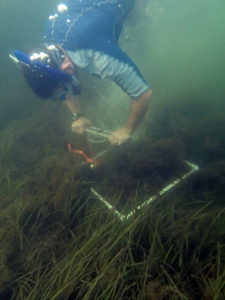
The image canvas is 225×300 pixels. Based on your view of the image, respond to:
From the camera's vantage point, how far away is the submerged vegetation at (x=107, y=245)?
1887mm

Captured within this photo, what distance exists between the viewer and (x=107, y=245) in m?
2.20

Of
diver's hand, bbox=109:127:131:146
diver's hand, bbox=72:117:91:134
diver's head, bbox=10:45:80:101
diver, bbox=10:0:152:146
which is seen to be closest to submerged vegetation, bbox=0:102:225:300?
diver's hand, bbox=72:117:91:134

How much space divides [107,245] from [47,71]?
76.2 inches

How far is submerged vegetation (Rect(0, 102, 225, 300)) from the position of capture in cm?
189

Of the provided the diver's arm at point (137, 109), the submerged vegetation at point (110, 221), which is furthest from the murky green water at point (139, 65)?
the diver's arm at point (137, 109)

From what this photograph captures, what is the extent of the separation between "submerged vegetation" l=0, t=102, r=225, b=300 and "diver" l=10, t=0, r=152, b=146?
3.86 feet

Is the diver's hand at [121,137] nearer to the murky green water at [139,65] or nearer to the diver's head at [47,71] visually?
the diver's head at [47,71]

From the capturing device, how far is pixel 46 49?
286cm

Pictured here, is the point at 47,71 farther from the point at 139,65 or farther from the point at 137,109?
the point at 139,65

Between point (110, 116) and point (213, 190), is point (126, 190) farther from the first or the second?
point (110, 116)

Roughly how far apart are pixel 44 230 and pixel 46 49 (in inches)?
89.5

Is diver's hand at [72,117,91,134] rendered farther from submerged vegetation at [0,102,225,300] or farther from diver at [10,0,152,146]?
submerged vegetation at [0,102,225,300]

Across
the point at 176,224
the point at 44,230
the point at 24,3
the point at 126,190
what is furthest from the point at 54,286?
the point at 24,3

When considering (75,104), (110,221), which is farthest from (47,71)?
(110,221)
